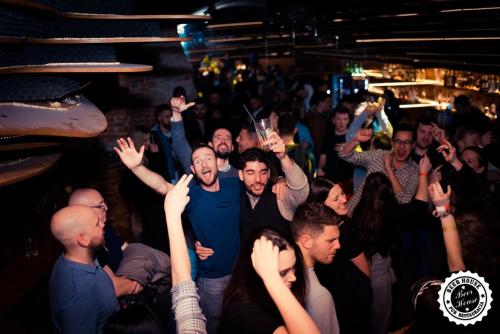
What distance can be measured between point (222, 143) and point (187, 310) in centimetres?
188

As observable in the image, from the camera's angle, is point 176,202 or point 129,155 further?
point 129,155

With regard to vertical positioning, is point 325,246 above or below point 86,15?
below

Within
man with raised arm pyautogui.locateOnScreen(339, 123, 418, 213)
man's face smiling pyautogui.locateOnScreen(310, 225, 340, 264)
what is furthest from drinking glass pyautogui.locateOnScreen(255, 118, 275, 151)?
man with raised arm pyautogui.locateOnScreen(339, 123, 418, 213)

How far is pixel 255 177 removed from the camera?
2.55 metres

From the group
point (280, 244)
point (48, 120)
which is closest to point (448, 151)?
point (280, 244)

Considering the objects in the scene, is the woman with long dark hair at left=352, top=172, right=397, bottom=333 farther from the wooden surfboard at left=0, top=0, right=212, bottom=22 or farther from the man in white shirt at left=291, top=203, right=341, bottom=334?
the wooden surfboard at left=0, top=0, right=212, bottom=22

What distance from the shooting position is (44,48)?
2.06 meters

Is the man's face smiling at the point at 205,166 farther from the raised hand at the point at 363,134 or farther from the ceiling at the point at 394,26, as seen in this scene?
the ceiling at the point at 394,26

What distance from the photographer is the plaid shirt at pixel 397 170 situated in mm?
3117

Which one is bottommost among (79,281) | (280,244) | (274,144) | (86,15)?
(79,281)

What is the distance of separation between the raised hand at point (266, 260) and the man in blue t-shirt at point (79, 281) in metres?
0.74

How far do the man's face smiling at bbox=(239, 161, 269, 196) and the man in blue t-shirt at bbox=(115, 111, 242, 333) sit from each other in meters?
0.14

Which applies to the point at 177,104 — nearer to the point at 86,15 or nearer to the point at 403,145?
the point at 86,15

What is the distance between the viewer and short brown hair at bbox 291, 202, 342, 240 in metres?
2.00
